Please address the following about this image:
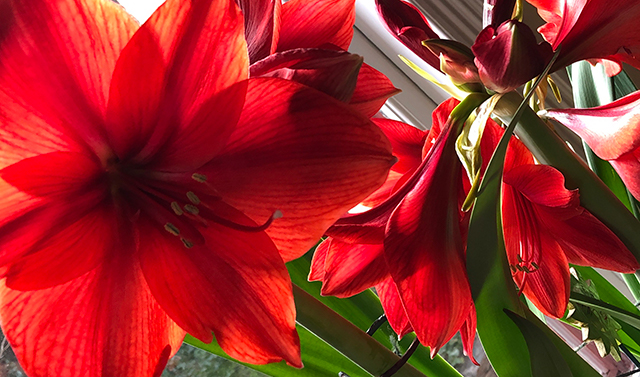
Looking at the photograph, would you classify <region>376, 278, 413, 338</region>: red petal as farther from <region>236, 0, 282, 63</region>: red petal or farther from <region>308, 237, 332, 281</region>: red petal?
<region>236, 0, 282, 63</region>: red petal

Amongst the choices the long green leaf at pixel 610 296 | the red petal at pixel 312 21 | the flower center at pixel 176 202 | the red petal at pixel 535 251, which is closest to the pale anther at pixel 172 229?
the flower center at pixel 176 202

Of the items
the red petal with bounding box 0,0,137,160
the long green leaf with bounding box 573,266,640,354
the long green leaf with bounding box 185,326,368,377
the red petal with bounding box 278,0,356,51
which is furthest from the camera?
the long green leaf with bounding box 573,266,640,354

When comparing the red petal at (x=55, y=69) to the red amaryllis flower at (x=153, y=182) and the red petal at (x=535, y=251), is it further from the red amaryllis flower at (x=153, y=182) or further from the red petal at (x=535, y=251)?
the red petal at (x=535, y=251)

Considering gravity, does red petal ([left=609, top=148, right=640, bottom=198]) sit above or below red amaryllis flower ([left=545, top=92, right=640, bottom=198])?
below

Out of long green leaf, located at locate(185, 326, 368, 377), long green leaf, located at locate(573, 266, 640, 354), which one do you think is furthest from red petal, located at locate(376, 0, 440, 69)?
long green leaf, located at locate(573, 266, 640, 354)

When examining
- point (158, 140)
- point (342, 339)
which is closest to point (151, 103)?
point (158, 140)

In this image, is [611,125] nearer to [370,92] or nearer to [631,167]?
[631,167]

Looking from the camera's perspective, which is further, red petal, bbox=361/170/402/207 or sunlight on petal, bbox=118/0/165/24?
sunlight on petal, bbox=118/0/165/24

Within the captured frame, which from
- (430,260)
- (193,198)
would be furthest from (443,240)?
(193,198)
